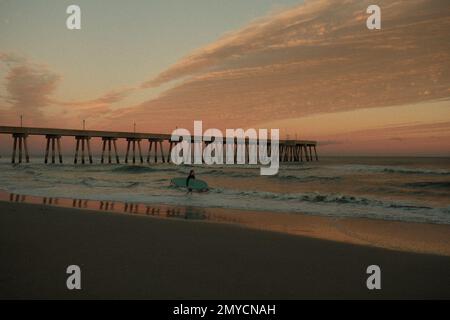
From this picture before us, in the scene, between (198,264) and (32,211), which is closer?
(198,264)

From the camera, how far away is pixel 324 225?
8.79 meters

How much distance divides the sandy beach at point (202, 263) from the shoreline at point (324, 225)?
13 centimetres

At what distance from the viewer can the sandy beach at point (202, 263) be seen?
4094 millimetres

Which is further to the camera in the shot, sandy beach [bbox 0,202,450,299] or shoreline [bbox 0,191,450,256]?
shoreline [bbox 0,191,450,256]

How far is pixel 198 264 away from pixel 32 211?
703cm

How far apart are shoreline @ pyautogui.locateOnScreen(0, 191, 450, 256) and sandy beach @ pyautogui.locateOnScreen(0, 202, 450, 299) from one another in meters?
0.13

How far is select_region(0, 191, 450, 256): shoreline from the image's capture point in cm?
685

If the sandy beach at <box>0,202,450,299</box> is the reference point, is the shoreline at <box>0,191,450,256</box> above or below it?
below

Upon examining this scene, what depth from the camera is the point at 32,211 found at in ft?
33.4

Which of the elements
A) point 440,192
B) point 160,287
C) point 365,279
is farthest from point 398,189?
point 160,287

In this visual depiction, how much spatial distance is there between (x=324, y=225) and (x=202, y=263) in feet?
14.7

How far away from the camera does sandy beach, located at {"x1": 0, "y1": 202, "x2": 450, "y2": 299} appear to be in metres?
4.09
